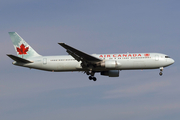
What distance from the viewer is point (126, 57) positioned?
47781 millimetres

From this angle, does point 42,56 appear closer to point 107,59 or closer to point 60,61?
point 60,61

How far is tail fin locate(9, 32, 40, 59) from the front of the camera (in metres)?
52.4

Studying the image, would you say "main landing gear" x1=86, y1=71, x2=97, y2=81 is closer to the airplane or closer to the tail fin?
the airplane

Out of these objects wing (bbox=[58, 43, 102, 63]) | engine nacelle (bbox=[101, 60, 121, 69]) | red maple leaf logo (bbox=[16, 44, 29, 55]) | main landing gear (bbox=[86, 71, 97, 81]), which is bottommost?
main landing gear (bbox=[86, 71, 97, 81])

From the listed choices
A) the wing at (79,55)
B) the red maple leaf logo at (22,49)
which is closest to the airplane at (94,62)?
the wing at (79,55)

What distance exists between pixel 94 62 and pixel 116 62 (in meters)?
3.41

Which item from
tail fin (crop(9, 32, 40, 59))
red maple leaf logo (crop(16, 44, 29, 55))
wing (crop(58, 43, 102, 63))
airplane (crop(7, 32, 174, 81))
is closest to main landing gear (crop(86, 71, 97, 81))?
airplane (crop(7, 32, 174, 81))

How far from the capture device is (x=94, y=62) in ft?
157

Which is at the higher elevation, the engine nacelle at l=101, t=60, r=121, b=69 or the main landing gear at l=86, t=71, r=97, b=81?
the engine nacelle at l=101, t=60, r=121, b=69

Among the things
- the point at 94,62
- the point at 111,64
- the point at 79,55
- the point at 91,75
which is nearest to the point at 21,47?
the point at 79,55

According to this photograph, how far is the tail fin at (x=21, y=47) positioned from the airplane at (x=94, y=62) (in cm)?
79

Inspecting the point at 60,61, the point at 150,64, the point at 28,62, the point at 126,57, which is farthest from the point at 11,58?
the point at 150,64

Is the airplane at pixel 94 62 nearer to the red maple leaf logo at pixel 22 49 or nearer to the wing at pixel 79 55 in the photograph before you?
the wing at pixel 79 55

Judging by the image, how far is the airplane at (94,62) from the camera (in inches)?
1859
